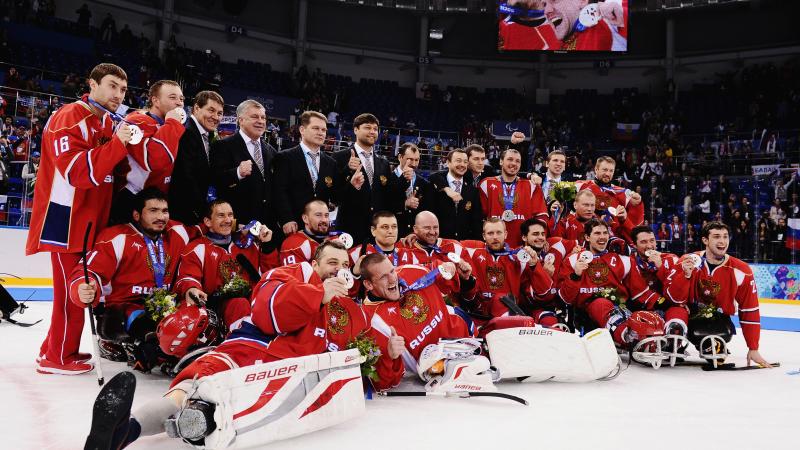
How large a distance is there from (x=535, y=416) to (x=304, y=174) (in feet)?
9.76

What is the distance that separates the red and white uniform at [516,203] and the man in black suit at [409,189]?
71 cm

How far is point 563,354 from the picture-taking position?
4242mm

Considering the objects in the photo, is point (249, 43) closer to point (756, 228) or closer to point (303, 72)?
point (303, 72)

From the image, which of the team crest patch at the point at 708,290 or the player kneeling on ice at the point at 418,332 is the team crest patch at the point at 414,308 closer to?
the player kneeling on ice at the point at 418,332

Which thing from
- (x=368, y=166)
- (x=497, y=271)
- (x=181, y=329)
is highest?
(x=368, y=166)

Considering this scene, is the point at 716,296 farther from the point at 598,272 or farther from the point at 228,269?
the point at 228,269

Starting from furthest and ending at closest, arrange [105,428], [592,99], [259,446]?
[592,99], [259,446], [105,428]

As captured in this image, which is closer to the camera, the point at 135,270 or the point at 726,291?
the point at 135,270

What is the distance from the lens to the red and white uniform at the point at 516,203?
6.50m

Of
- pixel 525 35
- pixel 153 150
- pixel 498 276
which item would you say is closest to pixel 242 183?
pixel 153 150

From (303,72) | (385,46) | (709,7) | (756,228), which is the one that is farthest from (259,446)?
(709,7)

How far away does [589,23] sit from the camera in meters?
22.4

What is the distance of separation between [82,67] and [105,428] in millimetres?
18766

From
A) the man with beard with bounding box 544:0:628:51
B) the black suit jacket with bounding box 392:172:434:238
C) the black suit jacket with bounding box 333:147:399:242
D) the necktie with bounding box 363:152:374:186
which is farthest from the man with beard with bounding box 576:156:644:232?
the man with beard with bounding box 544:0:628:51
